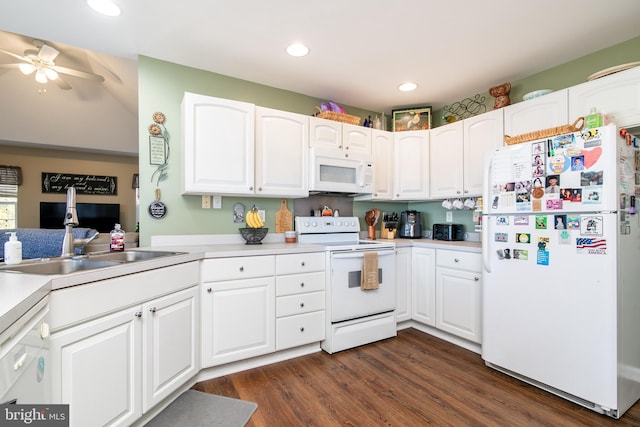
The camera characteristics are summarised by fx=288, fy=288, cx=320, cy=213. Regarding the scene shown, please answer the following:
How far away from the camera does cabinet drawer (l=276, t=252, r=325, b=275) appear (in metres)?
2.21

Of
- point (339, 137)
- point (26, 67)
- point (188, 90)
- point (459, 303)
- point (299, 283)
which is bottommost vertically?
point (459, 303)

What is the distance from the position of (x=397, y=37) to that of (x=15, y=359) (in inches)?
97.2

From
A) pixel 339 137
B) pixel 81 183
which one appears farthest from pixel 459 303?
pixel 81 183

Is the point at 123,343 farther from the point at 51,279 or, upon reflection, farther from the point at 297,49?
the point at 297,49

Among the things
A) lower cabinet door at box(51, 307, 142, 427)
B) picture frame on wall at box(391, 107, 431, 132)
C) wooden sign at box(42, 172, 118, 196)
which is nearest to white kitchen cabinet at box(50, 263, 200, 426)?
lower cabinet door at box(51, 307, 142, 427)

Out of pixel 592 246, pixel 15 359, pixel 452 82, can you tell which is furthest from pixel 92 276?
pixel 452 82

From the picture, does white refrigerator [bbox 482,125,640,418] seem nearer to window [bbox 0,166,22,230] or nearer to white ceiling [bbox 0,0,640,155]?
white ceiling [bbox 0,0,640,155]

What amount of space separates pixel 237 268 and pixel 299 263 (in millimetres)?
486

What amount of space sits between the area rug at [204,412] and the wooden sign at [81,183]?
5645 millimetres

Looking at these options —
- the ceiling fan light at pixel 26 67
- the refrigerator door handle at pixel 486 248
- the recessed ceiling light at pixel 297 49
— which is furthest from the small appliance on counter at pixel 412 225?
the ceiling fan light at pixel 26 67

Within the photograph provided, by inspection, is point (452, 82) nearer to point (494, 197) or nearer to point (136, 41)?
point (494, 197)

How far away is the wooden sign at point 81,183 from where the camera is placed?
5.39 m

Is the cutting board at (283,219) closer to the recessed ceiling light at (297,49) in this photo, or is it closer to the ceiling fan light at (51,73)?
the recessed ceiling light at (297,49)

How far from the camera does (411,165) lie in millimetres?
3158
